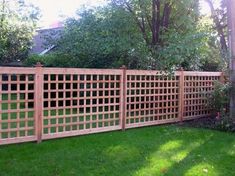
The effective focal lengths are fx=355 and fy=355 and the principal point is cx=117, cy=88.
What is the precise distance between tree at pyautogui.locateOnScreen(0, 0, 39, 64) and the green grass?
11.8 m

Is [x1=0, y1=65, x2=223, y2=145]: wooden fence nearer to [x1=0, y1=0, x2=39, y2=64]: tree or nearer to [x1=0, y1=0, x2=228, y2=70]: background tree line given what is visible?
[x1=0, y1=0, x2=228, y2=70]: background tree line

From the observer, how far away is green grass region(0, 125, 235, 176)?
4.71 m

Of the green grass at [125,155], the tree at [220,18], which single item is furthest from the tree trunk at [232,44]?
the tree at [220,18]

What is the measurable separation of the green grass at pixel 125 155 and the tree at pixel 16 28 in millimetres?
11817

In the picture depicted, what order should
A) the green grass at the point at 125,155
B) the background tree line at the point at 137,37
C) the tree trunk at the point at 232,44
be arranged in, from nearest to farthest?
the green grass at the point at 125,155
the tree trunk at the point at 232,44
the background tree line at the point at 137,37

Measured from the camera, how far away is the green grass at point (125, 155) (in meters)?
4.71

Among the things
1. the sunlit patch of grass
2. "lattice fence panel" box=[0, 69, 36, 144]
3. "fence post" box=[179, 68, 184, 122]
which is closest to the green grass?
the sunlit patch of grass

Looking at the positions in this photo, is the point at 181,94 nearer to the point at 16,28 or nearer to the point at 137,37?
the point at 137,37

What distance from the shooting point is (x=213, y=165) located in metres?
5.12

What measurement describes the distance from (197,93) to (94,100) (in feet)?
10.4

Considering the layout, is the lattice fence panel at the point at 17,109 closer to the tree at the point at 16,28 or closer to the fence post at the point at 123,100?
the fence post at the point at 123,100

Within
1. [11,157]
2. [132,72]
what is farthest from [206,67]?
[11,157]

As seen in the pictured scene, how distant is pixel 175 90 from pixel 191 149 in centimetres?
303

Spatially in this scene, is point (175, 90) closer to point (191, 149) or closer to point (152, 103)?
point (152, 103)
